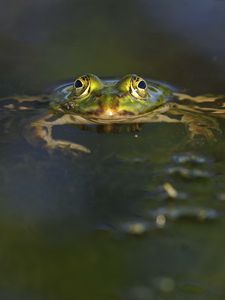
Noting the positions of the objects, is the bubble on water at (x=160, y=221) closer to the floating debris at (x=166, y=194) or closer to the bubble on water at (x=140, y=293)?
the floating debris at (x=166, y=194)

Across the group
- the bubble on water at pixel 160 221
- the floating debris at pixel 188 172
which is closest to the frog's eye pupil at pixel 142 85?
the floating debris at pixel 188 172

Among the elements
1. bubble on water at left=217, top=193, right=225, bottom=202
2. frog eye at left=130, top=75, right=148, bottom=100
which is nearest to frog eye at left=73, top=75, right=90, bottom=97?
frog eye at left=130, top=75, right=148, bottom=100

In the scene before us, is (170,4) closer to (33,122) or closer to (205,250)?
(33,122)

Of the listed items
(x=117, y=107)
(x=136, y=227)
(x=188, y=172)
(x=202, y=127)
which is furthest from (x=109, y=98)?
(x=136, y=227)

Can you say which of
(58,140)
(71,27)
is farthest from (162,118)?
(71,27)

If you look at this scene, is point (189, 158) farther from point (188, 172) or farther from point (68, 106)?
point (68, 106)
